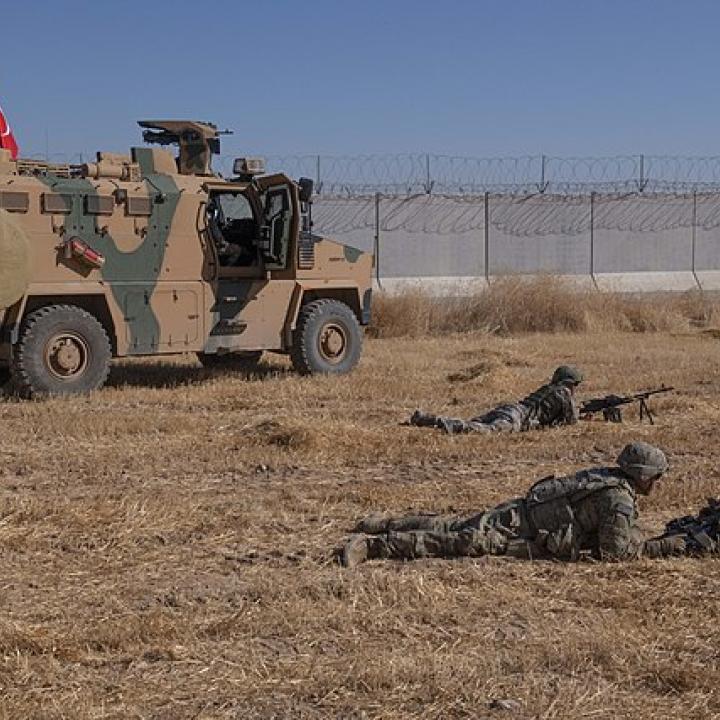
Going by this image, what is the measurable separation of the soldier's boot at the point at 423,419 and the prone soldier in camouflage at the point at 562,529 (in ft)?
12.4

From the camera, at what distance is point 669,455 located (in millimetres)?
9086

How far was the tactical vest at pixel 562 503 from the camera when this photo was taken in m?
6.11

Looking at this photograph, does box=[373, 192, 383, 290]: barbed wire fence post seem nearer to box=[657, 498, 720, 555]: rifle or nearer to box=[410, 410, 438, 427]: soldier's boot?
box=[410, 410, 438, 427]: soldier's boot

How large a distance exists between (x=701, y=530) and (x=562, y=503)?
692mm

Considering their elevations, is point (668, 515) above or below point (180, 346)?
below

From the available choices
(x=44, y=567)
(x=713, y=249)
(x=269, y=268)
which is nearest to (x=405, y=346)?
(x=269, y=268)

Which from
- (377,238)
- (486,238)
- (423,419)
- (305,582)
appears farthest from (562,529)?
(486,238)

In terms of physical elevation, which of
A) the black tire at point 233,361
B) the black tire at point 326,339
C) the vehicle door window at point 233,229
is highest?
the vehicle door window at point 233,229

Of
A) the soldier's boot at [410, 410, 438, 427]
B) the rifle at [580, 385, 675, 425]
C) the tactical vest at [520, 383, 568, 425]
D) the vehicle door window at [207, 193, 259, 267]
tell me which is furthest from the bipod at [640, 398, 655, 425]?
the vehicle door window at [207, 193, 259, 267]

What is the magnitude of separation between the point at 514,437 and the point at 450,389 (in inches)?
107

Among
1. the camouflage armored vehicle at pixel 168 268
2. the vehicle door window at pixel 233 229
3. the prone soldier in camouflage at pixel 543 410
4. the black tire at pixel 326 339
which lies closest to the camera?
the prone soldier in camouflage at pixel 543 410

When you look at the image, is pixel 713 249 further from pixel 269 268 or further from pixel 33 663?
pixel 33 663

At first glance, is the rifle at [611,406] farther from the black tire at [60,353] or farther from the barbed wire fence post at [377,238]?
the barbed wire fence post at [377,238]

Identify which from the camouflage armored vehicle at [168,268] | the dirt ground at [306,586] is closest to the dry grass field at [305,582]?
the dirt ground at [306,586]
